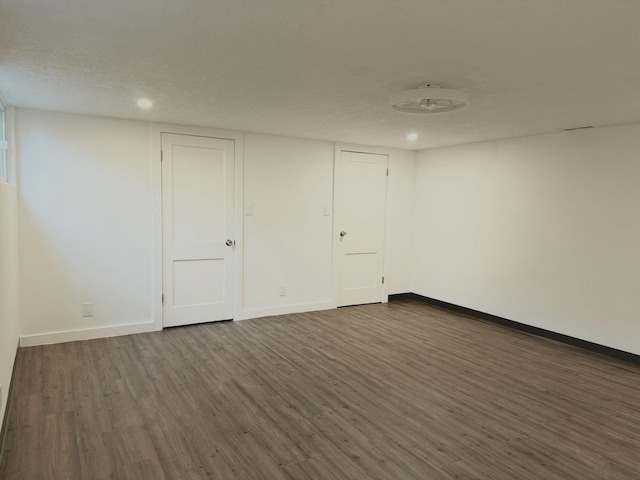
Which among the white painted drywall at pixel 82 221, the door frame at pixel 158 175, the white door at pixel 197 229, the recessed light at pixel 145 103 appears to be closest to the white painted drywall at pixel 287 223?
the door frame at pixel 158 175

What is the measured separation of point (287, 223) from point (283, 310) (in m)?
1.11

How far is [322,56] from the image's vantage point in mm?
2363

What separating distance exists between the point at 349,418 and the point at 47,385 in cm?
230

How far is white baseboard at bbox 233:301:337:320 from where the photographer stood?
5.18 metres

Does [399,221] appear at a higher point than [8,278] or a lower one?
higher

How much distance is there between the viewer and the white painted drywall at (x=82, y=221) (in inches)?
158

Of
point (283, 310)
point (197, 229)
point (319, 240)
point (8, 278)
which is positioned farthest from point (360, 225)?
point (8, 278)

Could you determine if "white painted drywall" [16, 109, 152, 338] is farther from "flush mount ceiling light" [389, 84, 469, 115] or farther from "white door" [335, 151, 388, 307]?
"flush mount ceiling light" [389, 84, 469, 115]

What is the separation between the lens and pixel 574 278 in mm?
4480

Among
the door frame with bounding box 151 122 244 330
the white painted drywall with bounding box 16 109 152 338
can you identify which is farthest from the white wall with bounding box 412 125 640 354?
the white painted drywall with bounding box 16 109 152 338

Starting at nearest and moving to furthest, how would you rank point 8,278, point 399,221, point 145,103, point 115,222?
point 8,278
point 145,103
point 115,222
point 399,221

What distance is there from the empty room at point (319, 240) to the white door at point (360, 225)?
0.03m

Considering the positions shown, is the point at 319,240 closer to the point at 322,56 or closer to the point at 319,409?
the point at 319,409

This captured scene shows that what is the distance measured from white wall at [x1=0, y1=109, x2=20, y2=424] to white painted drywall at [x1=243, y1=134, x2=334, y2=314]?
2248 millimetres
